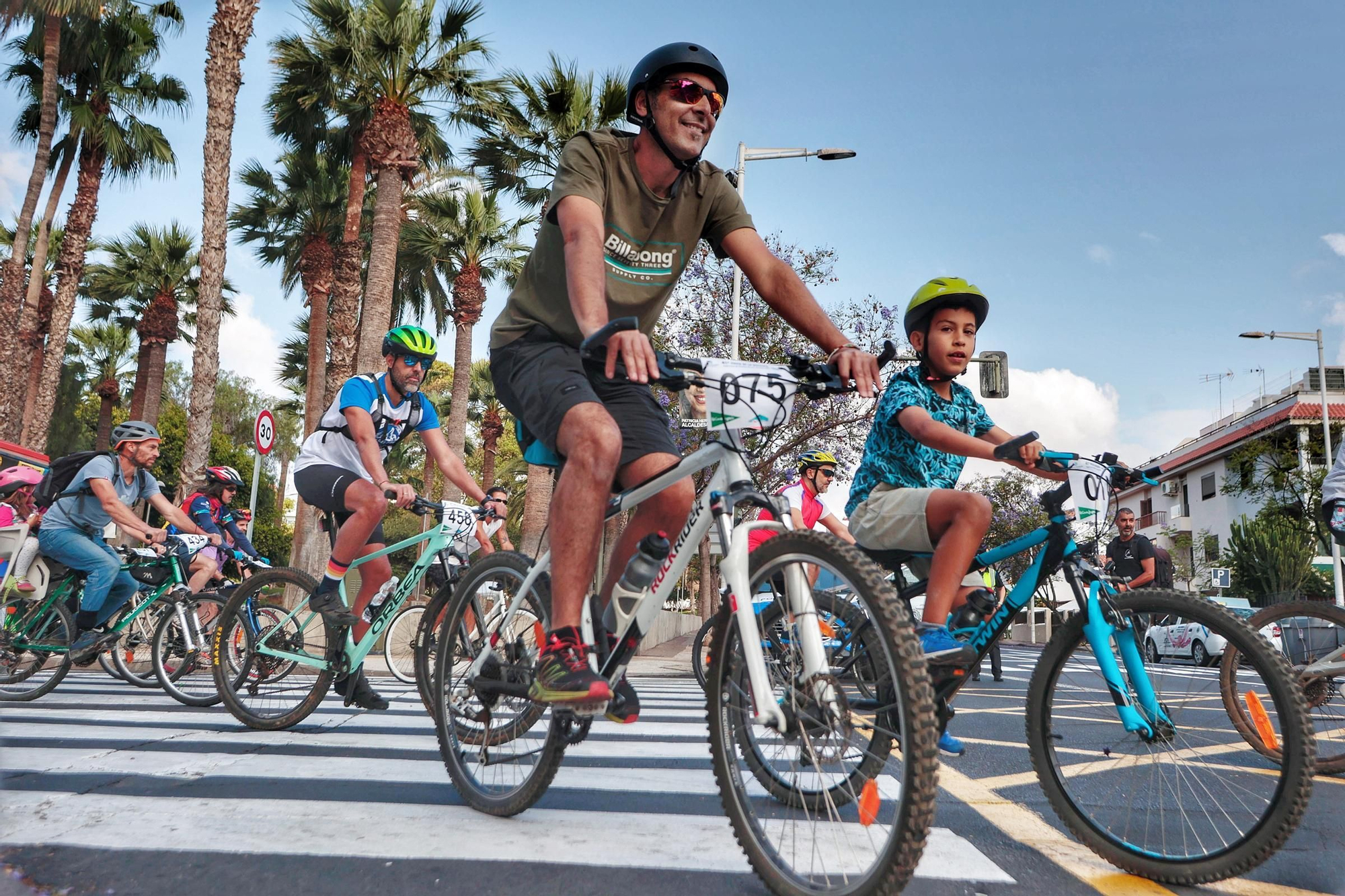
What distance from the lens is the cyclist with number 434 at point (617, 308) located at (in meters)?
2.64

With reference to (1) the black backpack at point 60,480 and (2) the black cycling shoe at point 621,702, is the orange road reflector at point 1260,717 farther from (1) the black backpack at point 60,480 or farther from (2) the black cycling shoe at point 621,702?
(1) the black backpack at point 60,480

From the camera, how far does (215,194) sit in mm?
15359

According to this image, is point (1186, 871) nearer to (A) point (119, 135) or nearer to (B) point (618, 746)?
(B) point (618, 746)

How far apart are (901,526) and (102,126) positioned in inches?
993

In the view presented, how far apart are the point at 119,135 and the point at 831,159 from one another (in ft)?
55.0

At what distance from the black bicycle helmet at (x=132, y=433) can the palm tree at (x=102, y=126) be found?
17.8 metres

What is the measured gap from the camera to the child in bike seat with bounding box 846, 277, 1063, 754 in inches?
129

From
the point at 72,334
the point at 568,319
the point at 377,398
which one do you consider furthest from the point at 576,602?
the point at 72,334

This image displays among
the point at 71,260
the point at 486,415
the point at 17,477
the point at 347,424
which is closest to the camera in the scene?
the point at 347,424

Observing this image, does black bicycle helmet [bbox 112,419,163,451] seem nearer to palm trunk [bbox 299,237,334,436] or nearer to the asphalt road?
the asphalt road

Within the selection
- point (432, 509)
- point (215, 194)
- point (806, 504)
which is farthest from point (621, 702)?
point (215, 194)

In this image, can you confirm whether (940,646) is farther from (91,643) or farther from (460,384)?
(460,384)

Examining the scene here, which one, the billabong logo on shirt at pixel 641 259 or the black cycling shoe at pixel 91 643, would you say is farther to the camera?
the black cycling shoe at pixel 91 643

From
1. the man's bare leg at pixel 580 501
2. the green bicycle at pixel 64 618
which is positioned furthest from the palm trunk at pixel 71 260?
the man's bare leg at pixel 580 501
